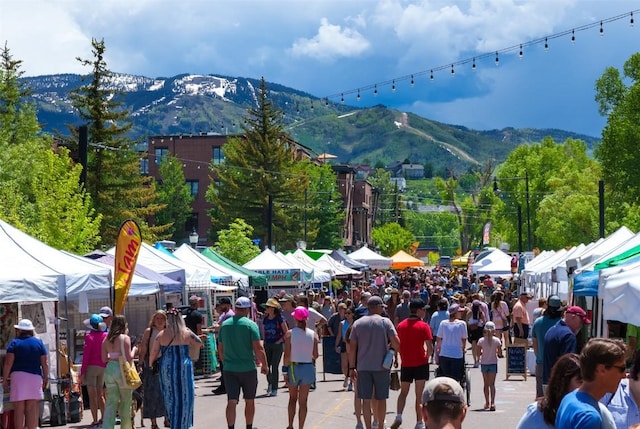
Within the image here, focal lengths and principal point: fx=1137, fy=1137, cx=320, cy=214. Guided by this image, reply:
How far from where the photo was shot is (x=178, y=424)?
13000mm

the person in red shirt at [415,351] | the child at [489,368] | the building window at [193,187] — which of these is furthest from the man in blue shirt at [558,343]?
the building window at [193,187]

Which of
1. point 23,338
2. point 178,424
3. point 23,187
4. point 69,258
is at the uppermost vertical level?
point 23,187

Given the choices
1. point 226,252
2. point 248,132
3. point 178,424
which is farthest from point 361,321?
point 248,132

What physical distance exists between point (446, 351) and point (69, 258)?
19.5 ft

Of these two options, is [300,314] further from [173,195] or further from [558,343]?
[173,195]

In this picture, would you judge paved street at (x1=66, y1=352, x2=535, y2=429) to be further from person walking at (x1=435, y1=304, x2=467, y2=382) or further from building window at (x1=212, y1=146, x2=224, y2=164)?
building window at (x1=212, y1=146, x2=224, y2=164)

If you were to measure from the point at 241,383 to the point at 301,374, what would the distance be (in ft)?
3.44

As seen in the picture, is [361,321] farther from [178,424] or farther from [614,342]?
[614,342]

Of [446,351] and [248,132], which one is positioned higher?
[248,132]

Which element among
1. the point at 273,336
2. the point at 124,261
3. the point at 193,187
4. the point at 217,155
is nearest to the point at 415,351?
the point at 273,336

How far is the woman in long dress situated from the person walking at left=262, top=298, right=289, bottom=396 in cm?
510

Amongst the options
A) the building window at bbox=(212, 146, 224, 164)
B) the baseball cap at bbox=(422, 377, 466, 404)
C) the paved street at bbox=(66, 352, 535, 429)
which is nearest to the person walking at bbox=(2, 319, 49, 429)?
the paved street at bbox=(66, 352, 535, 429)

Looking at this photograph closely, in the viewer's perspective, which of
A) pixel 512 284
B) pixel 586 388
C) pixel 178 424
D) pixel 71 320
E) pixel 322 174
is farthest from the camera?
pixel 322 174

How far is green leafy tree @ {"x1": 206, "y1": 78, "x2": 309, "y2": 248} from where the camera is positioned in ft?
271
